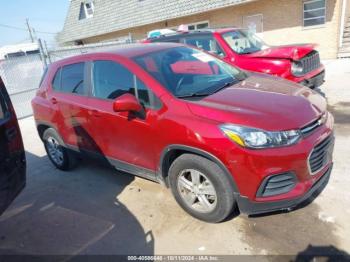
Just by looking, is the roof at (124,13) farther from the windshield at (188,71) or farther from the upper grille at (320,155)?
the upper grille at (320,155)

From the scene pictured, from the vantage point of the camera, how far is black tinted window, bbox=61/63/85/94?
4.12 metres

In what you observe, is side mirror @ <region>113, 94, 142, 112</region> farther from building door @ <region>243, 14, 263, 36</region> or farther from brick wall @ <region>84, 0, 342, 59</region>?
building door @ <region>243, 14, 263, 36</region>

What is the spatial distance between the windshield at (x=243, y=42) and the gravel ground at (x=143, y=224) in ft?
9.39

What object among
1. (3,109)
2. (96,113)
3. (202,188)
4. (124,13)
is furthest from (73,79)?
(124,13)

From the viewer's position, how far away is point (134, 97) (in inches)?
125

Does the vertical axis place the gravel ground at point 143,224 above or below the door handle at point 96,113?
below

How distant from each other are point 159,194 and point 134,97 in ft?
4.45

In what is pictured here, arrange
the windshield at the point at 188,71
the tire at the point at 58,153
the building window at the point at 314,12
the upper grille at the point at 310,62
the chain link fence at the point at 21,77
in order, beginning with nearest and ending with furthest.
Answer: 1. the windshield at the point at 188,71
2. the tire at the point at 58,153
3. the upper grille at the point at 310,62
4. the chain link fence at the point at 21,77
5. the building window at the point at 314,12

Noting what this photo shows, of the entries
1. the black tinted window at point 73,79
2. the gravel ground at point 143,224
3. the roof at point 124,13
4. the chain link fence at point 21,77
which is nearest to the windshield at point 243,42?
the gravel ground at point 143,224

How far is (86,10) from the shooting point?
2169 cm

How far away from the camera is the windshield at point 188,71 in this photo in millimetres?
3227

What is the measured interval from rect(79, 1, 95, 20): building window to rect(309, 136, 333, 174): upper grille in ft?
70.1

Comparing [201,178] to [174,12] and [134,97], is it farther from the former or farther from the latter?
[174,12]

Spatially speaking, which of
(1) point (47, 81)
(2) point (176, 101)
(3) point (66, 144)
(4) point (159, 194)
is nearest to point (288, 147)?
(2) point (176, 101)
